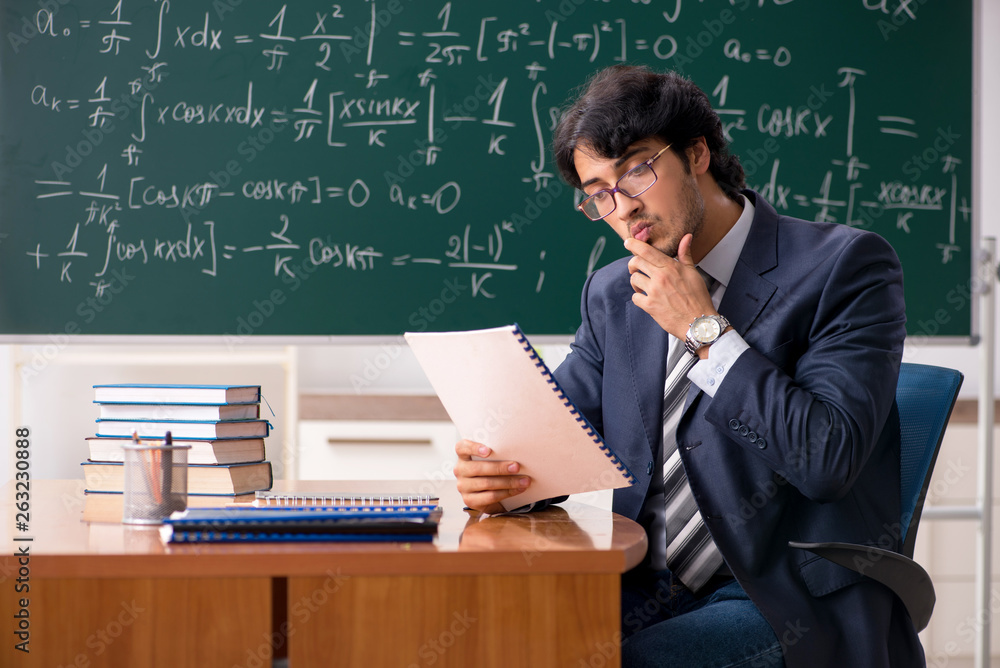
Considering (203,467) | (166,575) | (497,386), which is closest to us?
(166,575)

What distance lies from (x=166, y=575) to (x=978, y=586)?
7.29 ft

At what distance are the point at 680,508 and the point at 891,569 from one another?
293mm

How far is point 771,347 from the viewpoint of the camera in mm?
1182

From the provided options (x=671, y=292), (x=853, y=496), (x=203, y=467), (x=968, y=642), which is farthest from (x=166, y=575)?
(x=968, y=642)

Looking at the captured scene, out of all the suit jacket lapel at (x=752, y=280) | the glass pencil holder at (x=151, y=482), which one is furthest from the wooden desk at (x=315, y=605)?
the suit jacket lapel at (x=752, y=280)

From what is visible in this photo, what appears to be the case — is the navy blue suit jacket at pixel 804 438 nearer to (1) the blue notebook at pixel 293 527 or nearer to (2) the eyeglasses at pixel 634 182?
(2) the eyeglasses at pixel 634 182

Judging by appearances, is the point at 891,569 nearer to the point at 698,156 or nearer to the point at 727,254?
the point at 727,254

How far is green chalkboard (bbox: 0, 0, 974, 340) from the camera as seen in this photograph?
90.0 inches

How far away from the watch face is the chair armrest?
0.28 metres

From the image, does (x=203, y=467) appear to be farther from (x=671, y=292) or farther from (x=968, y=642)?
(x=968, y=642)

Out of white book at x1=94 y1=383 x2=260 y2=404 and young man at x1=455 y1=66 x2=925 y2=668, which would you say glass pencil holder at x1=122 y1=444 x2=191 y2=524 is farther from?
young man at x1=455 y1=66 x2=925 y2=668

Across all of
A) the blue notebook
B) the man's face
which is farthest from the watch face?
the blue notebook

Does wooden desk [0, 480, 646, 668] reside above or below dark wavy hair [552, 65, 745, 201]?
below

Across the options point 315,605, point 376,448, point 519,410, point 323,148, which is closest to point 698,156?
point 519,410
